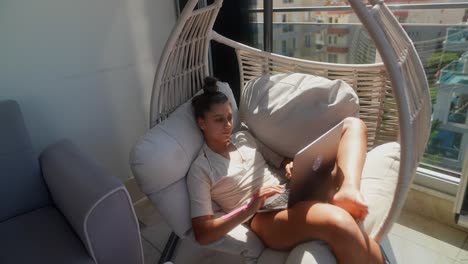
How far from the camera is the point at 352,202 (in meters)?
0.91

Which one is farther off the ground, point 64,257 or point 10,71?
point 10,71

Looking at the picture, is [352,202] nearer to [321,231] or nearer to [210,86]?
[321,231]

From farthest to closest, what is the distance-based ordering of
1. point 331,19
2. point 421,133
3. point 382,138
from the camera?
point 331,19 → point 382,138 → point 421,133

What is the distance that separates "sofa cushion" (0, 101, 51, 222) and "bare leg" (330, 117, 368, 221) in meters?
1.16

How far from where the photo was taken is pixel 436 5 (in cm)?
150

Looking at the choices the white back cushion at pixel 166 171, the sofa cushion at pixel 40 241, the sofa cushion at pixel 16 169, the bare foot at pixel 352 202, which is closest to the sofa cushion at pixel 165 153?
the white back cushion at pixel 166 171

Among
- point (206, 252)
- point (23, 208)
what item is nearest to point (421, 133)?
point (206, 252)

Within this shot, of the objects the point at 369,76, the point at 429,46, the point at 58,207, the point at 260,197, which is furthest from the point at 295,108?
the point at 58,207

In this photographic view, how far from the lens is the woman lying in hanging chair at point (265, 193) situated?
34.7 inches

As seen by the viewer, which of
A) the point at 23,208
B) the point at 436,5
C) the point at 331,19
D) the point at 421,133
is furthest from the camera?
the point at 331,19

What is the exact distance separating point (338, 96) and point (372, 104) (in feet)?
0.64

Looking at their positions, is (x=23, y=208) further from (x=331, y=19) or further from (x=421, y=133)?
(x=331, y=19)

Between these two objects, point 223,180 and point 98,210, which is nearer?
point 98,210

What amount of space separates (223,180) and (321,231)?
1.43 ft
